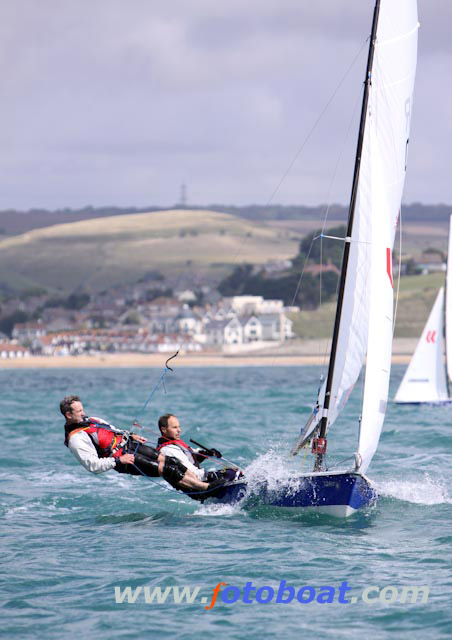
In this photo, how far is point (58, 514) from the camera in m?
15.0

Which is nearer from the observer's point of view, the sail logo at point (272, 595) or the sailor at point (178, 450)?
the sail logo at point (272, 595)

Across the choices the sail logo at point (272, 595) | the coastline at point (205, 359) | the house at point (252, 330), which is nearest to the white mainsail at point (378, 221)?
the sail logo at point (272, 595)

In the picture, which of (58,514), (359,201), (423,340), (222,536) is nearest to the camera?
(222,536)

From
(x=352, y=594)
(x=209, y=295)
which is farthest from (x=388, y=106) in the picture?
(x=209, y=295)

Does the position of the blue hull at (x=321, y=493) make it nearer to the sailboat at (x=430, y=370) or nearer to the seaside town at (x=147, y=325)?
the sailboat at (x=430, y=370)

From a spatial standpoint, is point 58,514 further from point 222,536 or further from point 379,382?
point 379,382

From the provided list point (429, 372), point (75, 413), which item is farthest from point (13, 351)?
point (75, 413)

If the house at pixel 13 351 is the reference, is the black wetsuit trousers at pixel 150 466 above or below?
above

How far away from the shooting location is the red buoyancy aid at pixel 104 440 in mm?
13531

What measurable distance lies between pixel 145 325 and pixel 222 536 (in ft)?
536

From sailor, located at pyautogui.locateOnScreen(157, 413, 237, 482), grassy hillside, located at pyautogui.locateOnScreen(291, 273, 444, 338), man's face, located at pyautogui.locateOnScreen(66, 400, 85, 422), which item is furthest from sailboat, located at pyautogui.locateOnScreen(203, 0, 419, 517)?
grassy hillside, located at pyautogui.locateOnScreen(291, 273, 444, 338)

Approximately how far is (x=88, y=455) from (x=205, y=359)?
120273 mm

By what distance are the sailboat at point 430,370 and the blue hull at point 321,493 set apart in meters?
20.2

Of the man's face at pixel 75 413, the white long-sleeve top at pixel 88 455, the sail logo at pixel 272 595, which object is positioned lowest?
the sail logo at pixel 272 595
